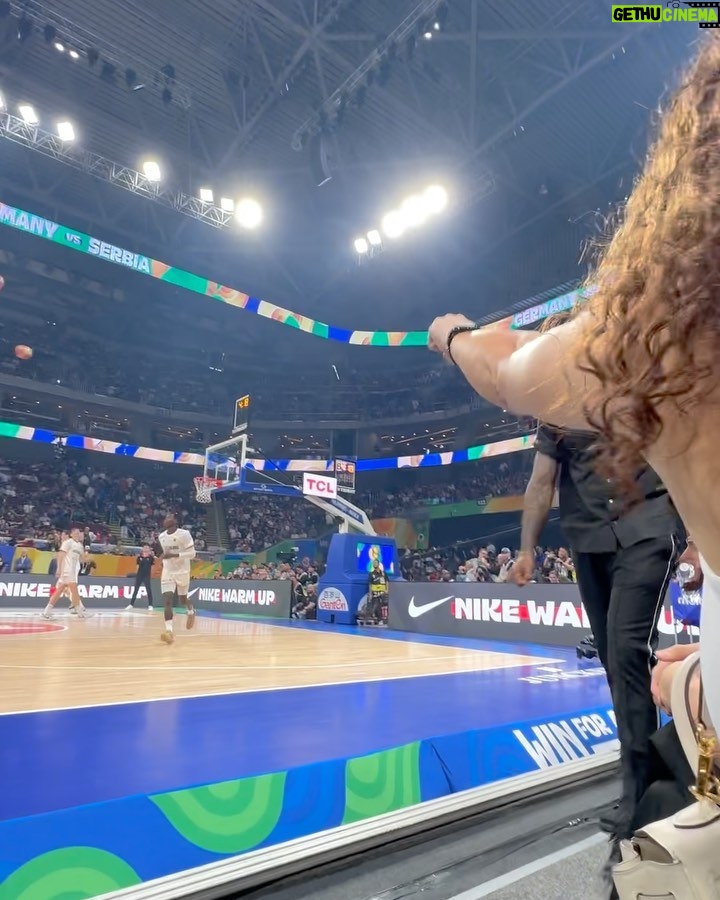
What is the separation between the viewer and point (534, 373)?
66cm

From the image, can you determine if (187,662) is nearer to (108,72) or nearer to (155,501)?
(108,72)

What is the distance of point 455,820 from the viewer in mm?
1954

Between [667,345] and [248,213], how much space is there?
18674mm

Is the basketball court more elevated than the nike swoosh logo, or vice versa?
the nike swoosh logo

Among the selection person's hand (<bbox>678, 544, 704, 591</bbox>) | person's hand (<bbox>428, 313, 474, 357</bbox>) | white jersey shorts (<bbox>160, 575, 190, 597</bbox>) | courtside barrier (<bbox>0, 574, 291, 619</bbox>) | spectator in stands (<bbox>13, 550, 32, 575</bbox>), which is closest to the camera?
person's hand (<bbox>428, 313, 474, 357</bbox>)

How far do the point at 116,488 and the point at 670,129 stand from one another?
25.7m

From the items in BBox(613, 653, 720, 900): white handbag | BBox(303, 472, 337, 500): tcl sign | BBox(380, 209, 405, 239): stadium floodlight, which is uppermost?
BBox(380, 209, 405, 239): stadium floodlight

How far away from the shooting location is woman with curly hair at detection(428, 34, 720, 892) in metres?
0.50

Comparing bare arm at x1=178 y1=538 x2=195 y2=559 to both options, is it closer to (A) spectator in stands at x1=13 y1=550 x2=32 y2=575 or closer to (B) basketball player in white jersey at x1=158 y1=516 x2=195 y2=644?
(B) basketball player in white jersey at x1=158 y1=516 x2=195 y2=644

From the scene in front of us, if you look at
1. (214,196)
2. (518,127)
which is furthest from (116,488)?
(518,127)

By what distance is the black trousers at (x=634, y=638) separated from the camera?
1.79 m

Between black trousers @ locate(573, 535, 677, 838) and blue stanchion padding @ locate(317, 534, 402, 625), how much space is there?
8.73 metres

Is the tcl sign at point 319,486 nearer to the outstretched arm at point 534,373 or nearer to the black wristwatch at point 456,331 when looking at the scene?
the black wristwatch at point 456,331

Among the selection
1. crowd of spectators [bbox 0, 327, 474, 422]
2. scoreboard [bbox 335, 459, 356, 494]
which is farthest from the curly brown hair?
crowd of spectators [bbox 0, 327, 474, 422]
